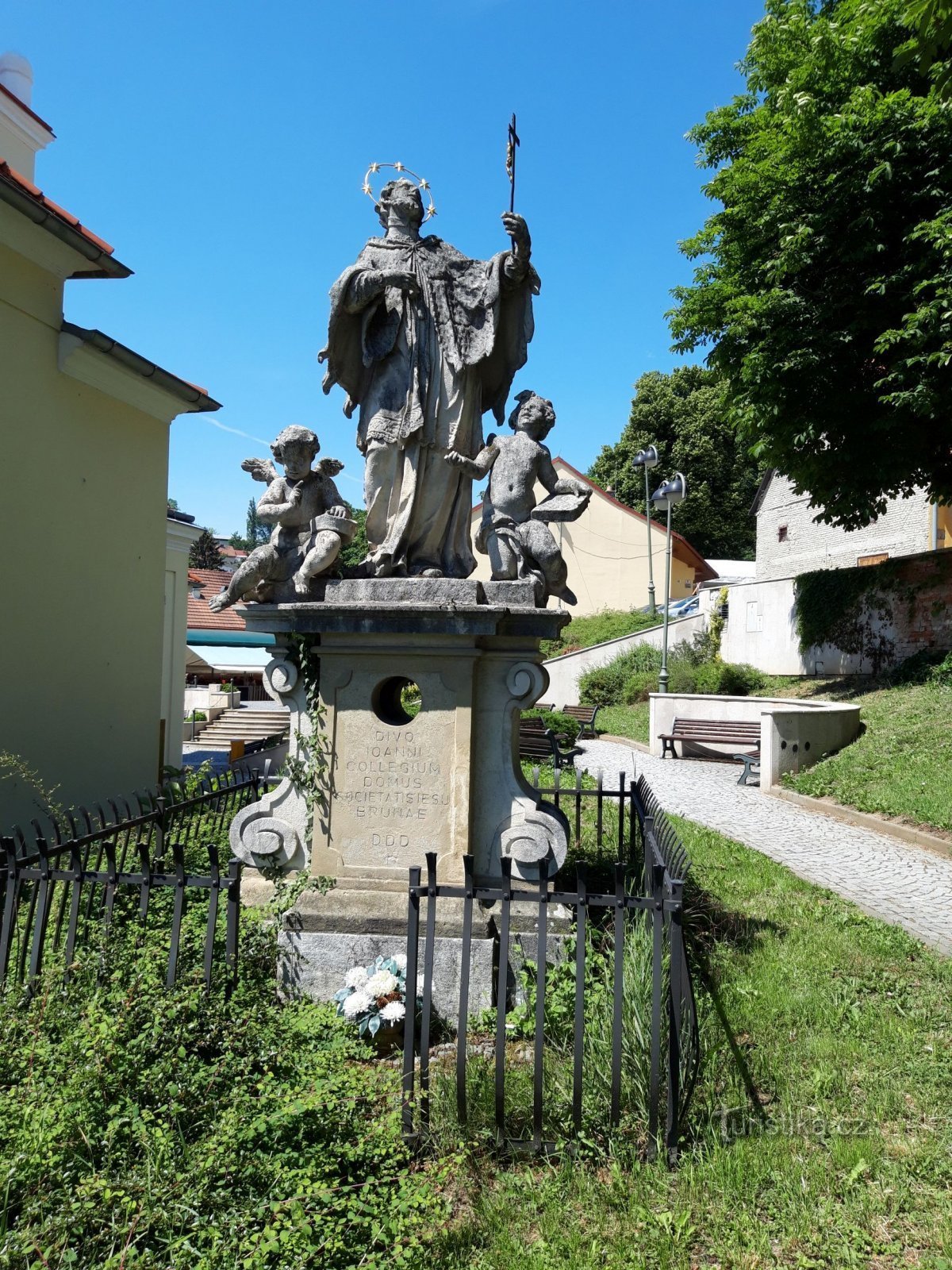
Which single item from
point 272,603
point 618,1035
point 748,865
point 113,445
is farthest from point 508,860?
point 113,445

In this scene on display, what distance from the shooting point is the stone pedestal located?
14.4 feet

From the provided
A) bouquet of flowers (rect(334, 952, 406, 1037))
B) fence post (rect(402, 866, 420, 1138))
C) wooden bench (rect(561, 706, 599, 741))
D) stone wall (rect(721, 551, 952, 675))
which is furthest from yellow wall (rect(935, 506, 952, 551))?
fence post (rect(402, 866, 420, 1138))

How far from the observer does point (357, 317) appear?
4.97 m

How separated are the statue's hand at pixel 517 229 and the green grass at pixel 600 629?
74.4 feet

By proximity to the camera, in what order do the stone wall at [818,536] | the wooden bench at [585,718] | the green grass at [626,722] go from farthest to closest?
1. the stone wall at [818,536]
2. the green grass at [626,722]
3. the wooden bench at [585,718]

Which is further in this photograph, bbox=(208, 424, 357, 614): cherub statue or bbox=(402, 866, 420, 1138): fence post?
bbox=(208, 424, 357, 614): cherub statue

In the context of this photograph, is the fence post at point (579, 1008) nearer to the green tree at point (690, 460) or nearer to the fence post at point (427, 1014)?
the fence post at point (427, 1014)

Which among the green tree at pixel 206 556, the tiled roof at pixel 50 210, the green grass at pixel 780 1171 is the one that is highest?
the green tree at pixel 206 556

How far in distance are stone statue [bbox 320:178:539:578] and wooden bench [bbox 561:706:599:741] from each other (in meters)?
12.9

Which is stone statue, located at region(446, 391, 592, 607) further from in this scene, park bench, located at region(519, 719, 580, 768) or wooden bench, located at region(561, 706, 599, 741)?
wooden bench, located at region(561, 706, 599, 741)

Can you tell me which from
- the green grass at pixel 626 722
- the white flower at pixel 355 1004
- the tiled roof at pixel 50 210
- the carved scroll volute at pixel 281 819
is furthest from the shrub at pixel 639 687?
the white flower at pixel 355 1004

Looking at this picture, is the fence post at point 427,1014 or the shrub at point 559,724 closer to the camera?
the fence post at point 427,1014

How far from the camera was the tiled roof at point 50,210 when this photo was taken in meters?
7.18

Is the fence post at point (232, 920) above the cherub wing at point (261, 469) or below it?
below
